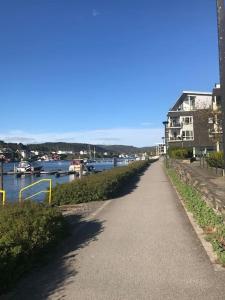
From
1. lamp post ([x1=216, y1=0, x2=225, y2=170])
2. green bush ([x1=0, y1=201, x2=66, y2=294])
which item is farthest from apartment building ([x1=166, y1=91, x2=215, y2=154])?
lamp post ([x1=216, y1=0, x2=225, y2=170])

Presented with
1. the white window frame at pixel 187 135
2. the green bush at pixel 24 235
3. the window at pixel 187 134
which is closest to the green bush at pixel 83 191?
the green bush at pixel 24 235

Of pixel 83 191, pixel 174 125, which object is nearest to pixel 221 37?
pixel 83 191

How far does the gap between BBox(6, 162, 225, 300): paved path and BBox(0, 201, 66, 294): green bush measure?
28 cm

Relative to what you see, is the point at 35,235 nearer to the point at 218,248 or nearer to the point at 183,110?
the point at 218,248

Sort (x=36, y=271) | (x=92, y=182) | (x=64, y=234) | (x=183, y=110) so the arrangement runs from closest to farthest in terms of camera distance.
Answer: (x=36, y=271) → (x=64, y=234) → (x=92, y=182) → (x=183, y=110)

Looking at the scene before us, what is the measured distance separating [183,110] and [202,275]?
80080mm

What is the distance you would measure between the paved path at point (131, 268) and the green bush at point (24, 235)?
0.28 m

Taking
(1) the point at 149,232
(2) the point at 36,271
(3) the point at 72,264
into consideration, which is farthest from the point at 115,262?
(1) the point at 149,232

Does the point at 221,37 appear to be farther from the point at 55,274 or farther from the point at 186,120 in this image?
the point at 186,120

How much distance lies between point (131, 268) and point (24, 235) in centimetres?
192

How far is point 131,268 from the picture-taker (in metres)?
7.25

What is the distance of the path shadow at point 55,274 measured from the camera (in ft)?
20.5

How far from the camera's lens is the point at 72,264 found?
7.70 metres

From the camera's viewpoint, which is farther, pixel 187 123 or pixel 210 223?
pixel 187 123
